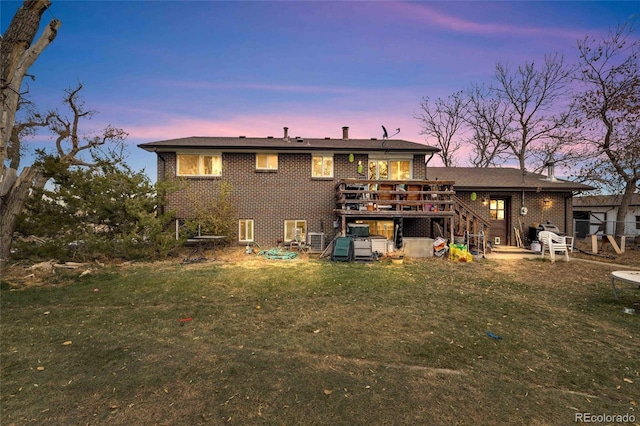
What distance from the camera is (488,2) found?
11.9 meters

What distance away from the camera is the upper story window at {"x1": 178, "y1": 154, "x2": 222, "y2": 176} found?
14.4 metres

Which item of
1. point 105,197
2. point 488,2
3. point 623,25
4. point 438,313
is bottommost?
point 438,313

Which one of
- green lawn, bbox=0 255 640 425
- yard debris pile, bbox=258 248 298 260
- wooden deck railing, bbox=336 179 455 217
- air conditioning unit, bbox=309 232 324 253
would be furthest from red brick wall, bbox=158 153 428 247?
green lawn, bbox=0 255 640 425

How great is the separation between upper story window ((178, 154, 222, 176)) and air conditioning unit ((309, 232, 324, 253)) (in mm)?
5750

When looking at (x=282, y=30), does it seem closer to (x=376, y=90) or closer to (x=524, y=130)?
(x=376, y=90)

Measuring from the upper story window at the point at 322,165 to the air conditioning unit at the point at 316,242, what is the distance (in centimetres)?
323

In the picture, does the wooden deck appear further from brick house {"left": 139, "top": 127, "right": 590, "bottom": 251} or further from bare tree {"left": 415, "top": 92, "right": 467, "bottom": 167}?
bare tree {"left": 415, "top": 92, "right": 467, "bottom": 167}

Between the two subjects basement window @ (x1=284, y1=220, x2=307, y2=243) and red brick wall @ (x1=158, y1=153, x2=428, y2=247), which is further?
basement window @ (x1=284, y1=220, x2=307, y2=243)

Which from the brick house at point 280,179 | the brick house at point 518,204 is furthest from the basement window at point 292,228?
the brick house at point 518,204

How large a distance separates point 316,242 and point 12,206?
11311 mm

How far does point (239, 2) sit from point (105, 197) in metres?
9.75

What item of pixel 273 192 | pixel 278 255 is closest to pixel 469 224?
pixel 278 255

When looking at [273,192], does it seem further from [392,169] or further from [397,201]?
[392,169]

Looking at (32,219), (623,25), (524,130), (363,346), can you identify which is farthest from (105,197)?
(524,130)
